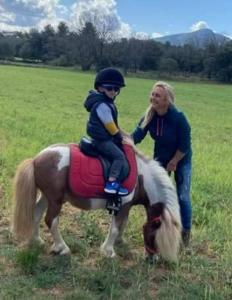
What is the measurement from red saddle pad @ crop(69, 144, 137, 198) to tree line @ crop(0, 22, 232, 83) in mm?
73255

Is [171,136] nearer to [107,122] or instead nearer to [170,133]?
[170,133]

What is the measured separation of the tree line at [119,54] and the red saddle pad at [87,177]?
73255mm

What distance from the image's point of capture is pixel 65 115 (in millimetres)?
18828

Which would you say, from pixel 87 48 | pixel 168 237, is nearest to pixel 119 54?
pixel 87 48

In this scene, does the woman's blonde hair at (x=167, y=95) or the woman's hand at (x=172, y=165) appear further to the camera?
the woman's hand at (x=172, y=165)

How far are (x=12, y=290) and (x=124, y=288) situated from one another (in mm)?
Result: 977

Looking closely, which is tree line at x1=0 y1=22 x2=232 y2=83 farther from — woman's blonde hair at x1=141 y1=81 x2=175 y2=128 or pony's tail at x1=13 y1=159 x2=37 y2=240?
pony's tail at x1=13 y1=159 x2=37 y2=240

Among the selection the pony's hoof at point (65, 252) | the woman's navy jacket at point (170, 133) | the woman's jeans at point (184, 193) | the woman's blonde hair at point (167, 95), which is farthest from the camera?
the woman's jeans at point (184, 193)

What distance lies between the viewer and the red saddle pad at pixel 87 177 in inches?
189

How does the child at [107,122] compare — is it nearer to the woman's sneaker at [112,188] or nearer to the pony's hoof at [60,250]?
the woman's sneaker at [112,188]

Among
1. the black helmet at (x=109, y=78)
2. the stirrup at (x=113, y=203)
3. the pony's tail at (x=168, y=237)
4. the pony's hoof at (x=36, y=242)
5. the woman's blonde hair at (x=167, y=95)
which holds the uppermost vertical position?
the black helmet at (x=109, y=78)

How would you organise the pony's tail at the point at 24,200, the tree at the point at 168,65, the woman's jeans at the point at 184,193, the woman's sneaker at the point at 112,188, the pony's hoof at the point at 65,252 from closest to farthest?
the woman's sneaker at the point at 112,188, the pony's tail at the point at 24,200, the pony's hoof at the point at 65,252, the woman's jeans at the point at 184,193, the tree at the point at 168,65

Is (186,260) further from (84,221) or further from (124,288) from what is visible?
(84,221)

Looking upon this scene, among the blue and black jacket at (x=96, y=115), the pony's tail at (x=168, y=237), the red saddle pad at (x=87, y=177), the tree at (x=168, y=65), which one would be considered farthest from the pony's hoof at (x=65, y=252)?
the tree at (x=168, y=65)
